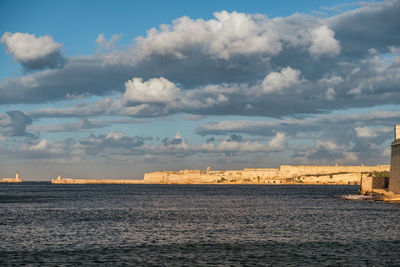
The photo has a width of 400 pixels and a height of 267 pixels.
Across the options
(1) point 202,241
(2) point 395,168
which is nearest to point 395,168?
(2) point 395,168

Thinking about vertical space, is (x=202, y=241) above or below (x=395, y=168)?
below

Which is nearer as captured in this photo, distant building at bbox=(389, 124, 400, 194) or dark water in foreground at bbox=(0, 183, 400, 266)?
dark water in foreground at bbox=(0, 183, 400, 266)

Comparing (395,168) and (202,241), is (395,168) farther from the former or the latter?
(202,241)

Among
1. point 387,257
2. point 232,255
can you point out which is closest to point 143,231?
point 232,255

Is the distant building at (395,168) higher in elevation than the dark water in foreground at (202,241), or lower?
higher

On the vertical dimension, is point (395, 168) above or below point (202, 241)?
above

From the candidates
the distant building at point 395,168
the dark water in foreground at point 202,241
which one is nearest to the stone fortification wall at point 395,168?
the distant building at point 395,168

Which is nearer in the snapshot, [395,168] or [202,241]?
[202,241]

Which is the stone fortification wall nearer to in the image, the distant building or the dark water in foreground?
the distant building

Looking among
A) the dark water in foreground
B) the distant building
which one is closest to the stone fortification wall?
the distant building

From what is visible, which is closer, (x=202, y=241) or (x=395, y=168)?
(x=202, y=241)

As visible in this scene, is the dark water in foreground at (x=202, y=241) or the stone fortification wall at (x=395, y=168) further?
the stone fortification wall at (x=395, y=168)

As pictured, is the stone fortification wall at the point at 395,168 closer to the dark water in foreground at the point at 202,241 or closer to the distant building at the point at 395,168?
the distant building at the point at 395,168

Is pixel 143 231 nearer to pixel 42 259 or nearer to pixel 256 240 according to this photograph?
pixel 256 240
